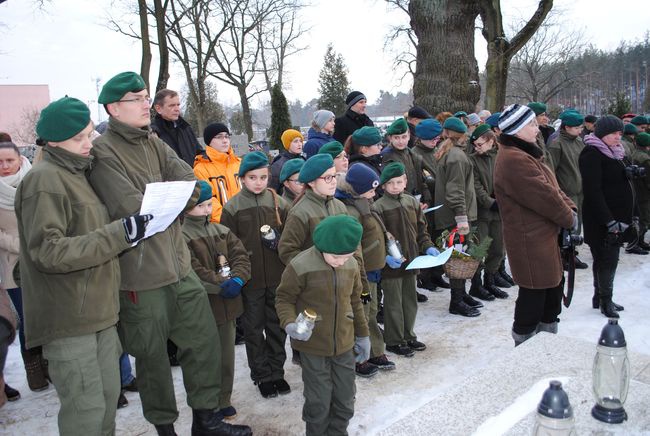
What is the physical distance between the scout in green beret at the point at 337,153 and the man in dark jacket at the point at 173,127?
155 cm

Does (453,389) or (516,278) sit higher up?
(516,278)

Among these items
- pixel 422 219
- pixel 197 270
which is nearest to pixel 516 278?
pixel 422 219

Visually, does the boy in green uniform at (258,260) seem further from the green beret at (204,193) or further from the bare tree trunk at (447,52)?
the bare tree trunk at (447,52)

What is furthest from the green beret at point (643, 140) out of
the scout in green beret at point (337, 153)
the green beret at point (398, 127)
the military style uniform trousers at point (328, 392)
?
the military style uniform trousers at point (328, 392)

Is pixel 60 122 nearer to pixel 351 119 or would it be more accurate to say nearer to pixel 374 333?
pixel 374 333

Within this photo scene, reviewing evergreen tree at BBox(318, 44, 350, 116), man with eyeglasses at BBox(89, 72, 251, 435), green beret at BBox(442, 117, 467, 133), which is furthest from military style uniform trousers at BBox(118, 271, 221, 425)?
evergreen tree at BBox(318, 44, 350, 116)

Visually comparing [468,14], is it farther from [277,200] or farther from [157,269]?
[157,269]

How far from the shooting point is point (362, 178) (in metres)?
4.09

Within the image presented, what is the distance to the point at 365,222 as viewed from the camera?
13.7 ft

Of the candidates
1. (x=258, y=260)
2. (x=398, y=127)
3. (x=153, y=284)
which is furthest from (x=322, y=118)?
(x=153, y=284)

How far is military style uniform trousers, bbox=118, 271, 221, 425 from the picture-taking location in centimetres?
298

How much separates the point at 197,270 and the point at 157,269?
2.19 ft

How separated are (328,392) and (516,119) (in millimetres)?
2270

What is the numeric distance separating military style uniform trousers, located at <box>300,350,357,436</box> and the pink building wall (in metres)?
51.8
